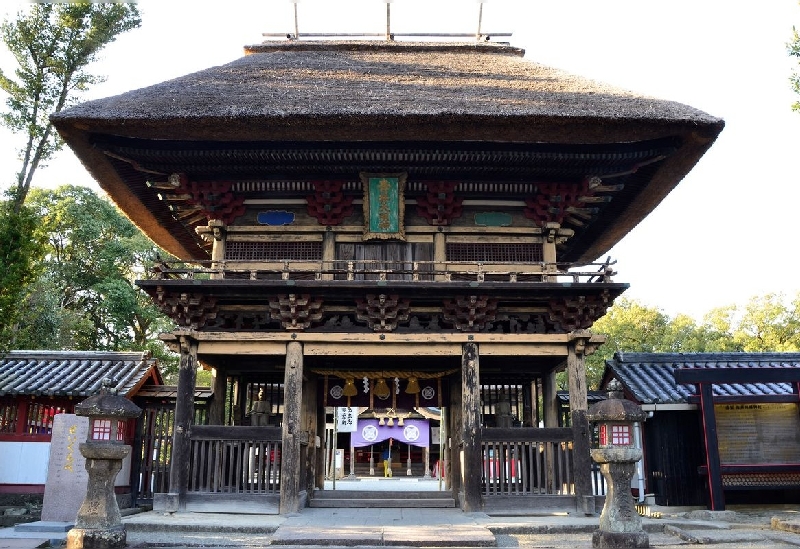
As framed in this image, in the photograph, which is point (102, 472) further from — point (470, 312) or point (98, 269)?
point (98, 269)

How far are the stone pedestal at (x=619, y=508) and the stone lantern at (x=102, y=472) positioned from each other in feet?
20.6

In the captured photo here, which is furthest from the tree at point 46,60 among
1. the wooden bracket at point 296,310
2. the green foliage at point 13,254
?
the wooden bracket at point 296,310

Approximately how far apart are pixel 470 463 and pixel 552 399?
3.29m

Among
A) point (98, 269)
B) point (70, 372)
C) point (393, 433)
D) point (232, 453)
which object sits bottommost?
point (232, 453)

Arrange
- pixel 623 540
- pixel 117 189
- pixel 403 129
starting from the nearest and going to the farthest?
pixel 623 540, pixel 403 129, pixel 117 189

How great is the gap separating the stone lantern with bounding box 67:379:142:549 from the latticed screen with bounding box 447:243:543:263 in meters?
6.74

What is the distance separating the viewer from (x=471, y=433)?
37.0ft

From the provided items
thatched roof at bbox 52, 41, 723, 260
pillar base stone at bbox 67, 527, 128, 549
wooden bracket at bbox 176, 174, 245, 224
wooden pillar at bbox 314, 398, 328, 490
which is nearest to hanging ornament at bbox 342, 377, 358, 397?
wooden pillar at bbox 314, 398, 328, 490

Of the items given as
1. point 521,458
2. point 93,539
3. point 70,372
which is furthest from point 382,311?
point 70,372

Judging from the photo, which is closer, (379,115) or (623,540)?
(623,540)

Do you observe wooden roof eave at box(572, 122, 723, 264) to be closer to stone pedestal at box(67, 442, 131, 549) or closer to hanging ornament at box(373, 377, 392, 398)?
hanging ornament at box(373, 377, 392, 398)

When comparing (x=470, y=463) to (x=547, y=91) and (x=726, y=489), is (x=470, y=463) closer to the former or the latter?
(x=726, y=489)

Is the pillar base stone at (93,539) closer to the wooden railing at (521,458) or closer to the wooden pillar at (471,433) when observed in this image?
the wooden pillar at (471,433)

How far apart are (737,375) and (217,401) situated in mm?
10488
